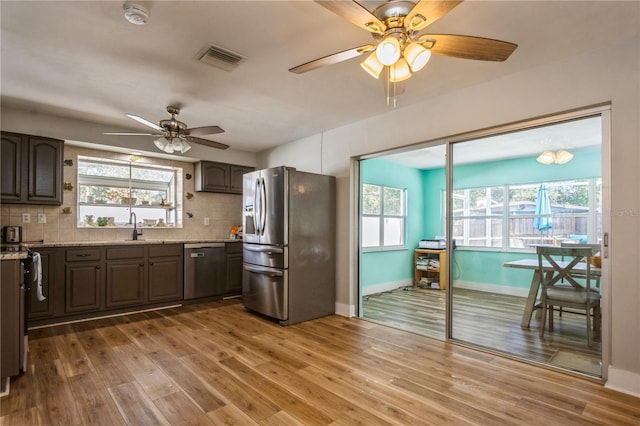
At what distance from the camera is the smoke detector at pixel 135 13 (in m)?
1.96

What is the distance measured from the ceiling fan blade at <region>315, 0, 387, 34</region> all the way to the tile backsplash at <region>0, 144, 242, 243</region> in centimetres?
442

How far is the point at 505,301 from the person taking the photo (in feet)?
10.4

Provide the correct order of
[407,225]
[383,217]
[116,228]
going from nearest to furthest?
1. [116,228]
2. [383,217]
3. [407,225]

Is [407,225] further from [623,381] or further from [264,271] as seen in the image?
[623,381]

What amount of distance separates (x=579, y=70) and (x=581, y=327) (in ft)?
6.80

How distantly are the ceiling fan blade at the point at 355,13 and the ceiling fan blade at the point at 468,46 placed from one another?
26 centimetres

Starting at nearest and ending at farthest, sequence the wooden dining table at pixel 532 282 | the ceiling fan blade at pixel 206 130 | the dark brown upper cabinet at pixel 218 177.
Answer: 1. the wooden dining table at pixel 532 282
2. the ceiling fan blade at pixel 206 130
3. the dark brown upper cabinet at pixel 218 177

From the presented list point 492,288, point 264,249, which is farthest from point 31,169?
point 492,288

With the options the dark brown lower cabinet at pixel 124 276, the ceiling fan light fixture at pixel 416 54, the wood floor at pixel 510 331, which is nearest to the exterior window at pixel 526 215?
the wood floor at pixel 510 331

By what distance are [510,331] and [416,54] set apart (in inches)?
107

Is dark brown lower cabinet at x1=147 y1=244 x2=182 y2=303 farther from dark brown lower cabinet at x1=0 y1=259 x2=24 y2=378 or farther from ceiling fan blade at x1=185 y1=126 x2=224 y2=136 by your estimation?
dark brown lower cabinet at x1=0 y1=259 x2=24 y2=378

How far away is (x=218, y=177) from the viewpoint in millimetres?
5520

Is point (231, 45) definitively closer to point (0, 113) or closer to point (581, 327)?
point (0, 113)

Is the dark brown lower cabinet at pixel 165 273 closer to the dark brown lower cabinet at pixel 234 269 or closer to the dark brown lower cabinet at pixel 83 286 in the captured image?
the dark brown lower cabinet at pixel 83 286
